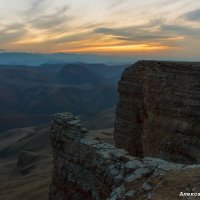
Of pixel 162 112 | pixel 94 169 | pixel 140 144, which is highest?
pixel 94 169

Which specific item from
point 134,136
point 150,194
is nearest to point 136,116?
point 134,136

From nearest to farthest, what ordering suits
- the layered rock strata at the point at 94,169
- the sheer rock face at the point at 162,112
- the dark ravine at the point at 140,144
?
the layered rock strata at the point at 94,169
the dark ravine at the point at 140,144
the sheer rock face at the point at 162,112

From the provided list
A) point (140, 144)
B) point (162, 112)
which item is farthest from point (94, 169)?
point (140, 144)

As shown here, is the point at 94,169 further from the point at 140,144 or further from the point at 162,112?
the point at 140,144

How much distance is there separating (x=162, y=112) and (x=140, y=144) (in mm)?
4603

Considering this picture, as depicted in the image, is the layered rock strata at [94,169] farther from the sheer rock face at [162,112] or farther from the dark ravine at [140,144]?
the sheer rock face at [162,112]

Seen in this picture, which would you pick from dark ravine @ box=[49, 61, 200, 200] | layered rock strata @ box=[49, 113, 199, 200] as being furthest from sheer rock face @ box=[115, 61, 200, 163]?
layered rock strata @ box=[49, 113, 199, 200]

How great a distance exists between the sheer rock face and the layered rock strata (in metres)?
14.2

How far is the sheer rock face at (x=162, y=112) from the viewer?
3125 centimetres

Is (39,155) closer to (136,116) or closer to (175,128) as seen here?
(136,116)

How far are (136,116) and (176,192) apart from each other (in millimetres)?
25890

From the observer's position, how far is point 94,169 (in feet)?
51.9

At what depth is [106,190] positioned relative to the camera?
48.8 ft

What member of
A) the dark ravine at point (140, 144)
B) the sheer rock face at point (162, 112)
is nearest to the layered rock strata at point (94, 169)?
the dark ravine at point (140, 144)
